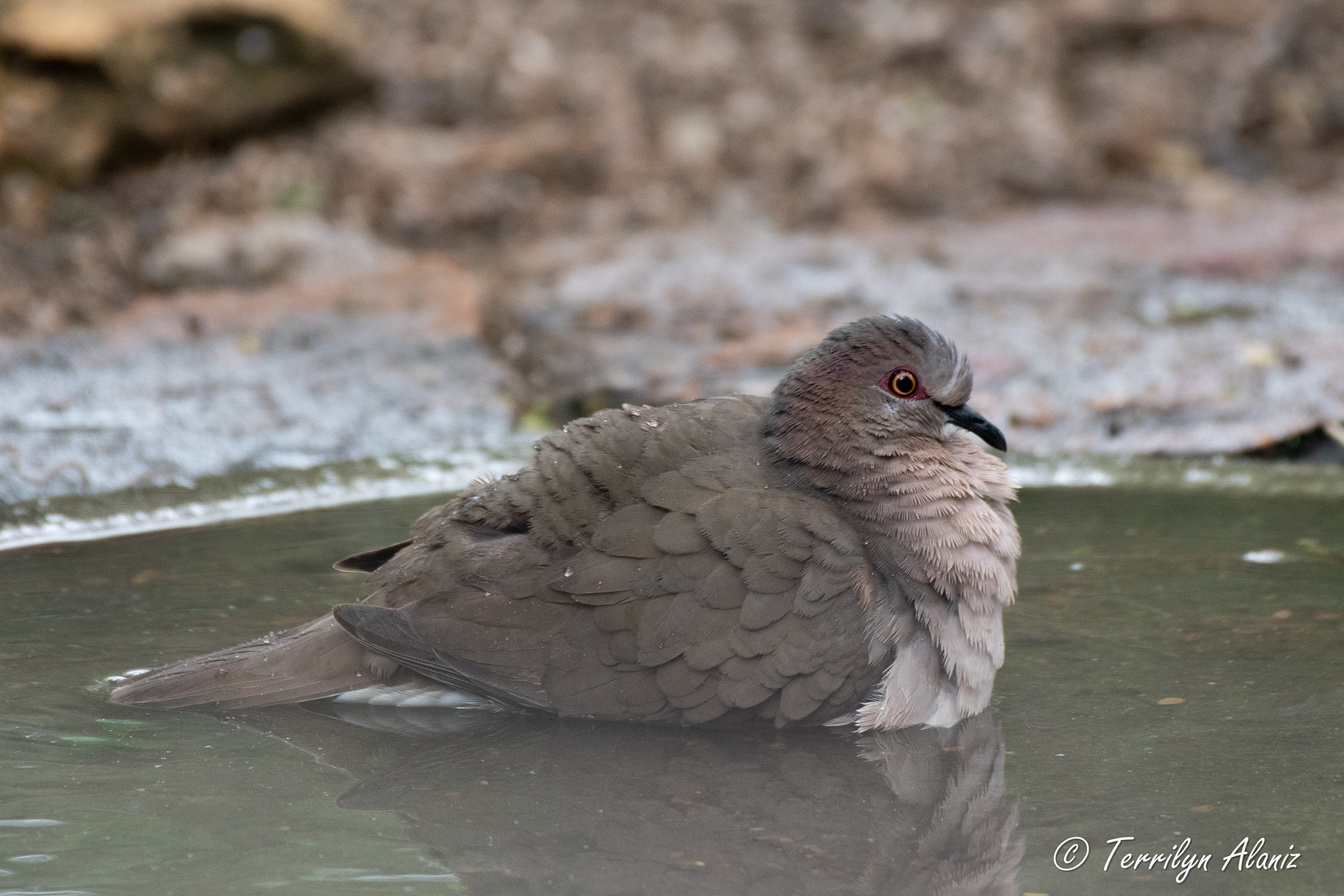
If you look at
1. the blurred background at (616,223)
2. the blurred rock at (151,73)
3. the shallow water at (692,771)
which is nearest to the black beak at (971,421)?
the shallow water at (692,771)

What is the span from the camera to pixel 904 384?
360 centimetres

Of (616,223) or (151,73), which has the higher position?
(151,73)

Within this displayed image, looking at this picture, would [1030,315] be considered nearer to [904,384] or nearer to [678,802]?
[904,384]

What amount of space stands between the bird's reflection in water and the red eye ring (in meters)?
0.80

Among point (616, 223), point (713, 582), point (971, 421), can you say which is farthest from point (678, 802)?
point (616, 223)

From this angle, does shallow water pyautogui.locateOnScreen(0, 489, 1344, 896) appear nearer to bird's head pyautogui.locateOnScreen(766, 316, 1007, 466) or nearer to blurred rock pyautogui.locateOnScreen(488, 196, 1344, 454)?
bird's head pyautogui.locateOnScreen(766, 316, 1007, 466)

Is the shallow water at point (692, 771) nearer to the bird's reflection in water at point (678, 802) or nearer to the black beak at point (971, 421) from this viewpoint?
the bird's reflection in water at point (678, 802)

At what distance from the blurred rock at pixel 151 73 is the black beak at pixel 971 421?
6219mm

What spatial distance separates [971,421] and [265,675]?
179 cm

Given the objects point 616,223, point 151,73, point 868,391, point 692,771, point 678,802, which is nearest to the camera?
point 678,802

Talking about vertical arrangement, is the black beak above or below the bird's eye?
below

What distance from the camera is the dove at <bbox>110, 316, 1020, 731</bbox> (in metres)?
3.25

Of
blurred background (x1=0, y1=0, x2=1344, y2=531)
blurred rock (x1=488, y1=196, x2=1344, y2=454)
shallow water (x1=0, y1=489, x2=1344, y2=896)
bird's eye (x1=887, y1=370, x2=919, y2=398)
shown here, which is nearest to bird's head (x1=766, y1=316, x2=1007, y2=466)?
bird's eye (x1=887, y1=370, x2=919, y2=398)

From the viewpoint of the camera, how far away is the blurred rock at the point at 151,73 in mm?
7949
